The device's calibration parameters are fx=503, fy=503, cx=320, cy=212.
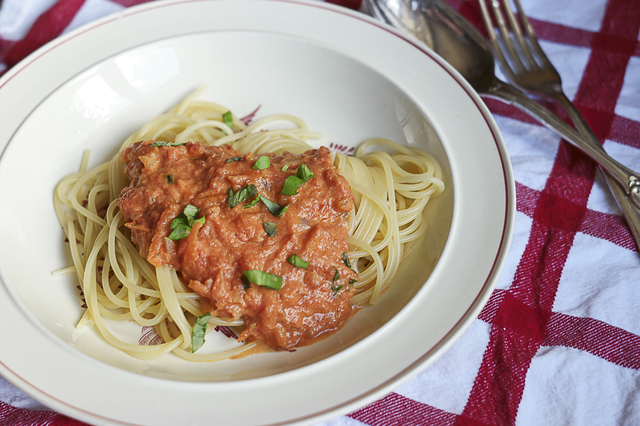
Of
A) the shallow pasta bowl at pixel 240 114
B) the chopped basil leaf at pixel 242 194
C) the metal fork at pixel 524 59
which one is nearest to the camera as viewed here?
the shallow pasta bowl at pixel 240 114

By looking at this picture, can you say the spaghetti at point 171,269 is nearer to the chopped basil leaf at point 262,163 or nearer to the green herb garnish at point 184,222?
the green herb garnish at point 184,222

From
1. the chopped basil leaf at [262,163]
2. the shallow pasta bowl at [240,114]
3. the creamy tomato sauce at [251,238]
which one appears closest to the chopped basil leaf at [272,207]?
the creamy tomato sauce at [251,238]

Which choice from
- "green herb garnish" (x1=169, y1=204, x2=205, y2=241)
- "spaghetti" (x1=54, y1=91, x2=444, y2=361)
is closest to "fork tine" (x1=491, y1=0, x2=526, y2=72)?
"spaghetti" (x1=54, y1=91, x2=444, y2=361)

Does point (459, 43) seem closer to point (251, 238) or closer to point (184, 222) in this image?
point (251, 238)

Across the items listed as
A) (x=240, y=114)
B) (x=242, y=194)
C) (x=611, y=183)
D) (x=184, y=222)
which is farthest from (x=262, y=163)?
(x=611, y=183)

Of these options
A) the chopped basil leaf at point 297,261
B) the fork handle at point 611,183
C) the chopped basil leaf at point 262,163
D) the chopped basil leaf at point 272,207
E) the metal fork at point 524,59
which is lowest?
the chopped basil leaf at point 297,261

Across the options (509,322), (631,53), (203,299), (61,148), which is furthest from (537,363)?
(61,148)

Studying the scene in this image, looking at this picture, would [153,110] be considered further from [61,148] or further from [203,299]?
[203,299]

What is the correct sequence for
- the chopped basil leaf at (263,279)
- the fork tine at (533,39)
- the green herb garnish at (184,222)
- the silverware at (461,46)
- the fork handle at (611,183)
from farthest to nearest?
1. the fork tine at (533,39)
2. the silverware at (461,46)
3. the fork handle at (611,183)
4. the green herb garnish at (184,222)
5. the chopped basil leaf at (263,279)
